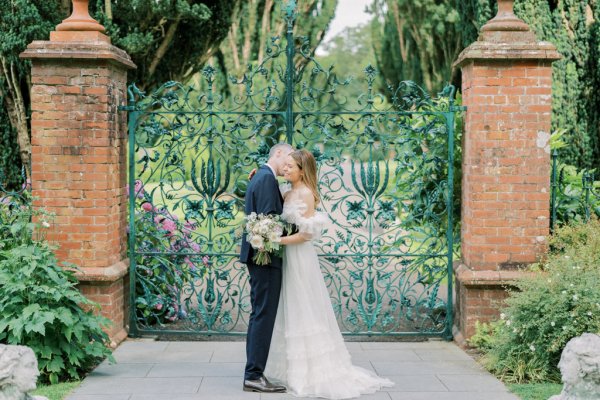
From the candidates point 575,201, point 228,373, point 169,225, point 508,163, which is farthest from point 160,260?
point 575,201

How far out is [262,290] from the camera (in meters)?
5.18

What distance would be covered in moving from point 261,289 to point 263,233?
0.47 meters

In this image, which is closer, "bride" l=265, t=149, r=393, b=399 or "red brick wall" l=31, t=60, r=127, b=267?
"bride" l=265, t=149, r=393, b=399

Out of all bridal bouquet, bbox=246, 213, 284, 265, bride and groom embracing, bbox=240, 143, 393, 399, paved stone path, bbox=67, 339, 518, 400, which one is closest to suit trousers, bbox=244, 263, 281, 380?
bride and groom embracing, bbox=240, 143, 393, 399

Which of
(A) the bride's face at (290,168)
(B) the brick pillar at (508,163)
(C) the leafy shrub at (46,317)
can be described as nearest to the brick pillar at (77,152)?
(C) the leafy shrub at (46,317)

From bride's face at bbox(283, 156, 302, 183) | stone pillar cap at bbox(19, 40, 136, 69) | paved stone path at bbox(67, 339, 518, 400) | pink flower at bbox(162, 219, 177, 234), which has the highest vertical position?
stone pillar cap at bbox(19, 40, 136, 69)

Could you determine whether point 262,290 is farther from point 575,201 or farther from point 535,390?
point 575,201

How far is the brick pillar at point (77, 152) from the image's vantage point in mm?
6332

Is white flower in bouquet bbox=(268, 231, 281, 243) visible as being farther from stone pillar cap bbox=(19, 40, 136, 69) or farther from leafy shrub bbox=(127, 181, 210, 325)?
stone pillar cap bbox=(19, 40, 136, 69)

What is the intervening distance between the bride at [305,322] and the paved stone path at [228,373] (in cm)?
18

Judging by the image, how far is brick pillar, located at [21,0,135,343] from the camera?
6332 millimetres

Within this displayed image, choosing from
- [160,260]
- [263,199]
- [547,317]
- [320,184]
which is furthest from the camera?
[160,260]

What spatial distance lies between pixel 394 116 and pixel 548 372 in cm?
282

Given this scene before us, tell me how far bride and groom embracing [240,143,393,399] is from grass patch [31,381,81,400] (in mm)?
1308
